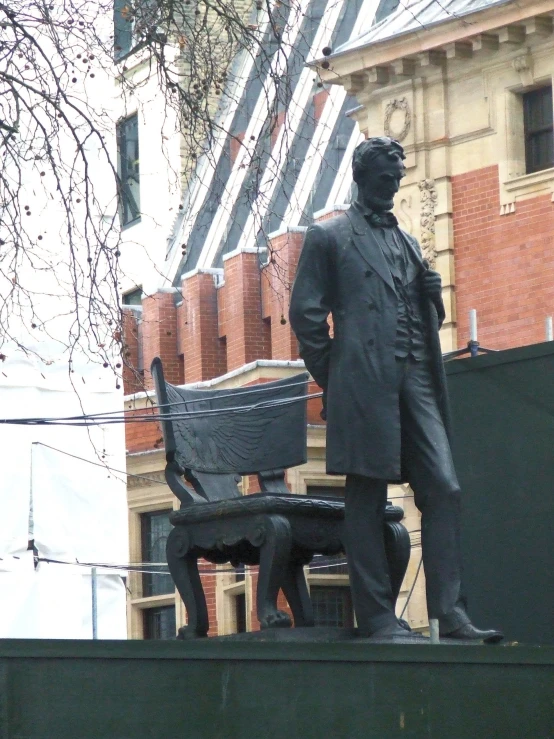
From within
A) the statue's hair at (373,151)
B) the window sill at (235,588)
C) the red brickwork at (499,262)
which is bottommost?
the window sill at (235,588)

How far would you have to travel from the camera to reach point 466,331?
26609 millimetres

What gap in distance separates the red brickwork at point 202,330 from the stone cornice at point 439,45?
536cm

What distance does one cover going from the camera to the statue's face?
32.8 ft

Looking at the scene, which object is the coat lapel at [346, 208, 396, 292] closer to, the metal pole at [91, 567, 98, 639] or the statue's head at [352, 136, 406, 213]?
Answer: the statue's head at [352, 136, 406, 213]

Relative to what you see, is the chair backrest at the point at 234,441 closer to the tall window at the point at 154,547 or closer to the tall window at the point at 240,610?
the tall window at the point at 240,610

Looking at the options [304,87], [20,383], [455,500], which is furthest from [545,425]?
[304,87]

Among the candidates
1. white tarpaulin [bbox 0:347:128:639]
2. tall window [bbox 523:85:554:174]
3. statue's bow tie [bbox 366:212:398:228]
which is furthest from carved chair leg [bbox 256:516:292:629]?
tall window [bbox 523:85:554:174]

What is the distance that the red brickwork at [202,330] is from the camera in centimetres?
3234

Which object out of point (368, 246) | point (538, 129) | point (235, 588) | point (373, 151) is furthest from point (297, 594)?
point (235, 588)

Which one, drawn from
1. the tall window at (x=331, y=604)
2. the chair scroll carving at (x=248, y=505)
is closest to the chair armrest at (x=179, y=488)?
the chair scroll carving at (x=248, y=505)

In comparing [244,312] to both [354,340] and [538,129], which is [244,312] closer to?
[538,129]

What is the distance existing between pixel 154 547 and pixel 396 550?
930 inches

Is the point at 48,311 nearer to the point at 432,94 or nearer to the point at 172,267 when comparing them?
the point at 432,94

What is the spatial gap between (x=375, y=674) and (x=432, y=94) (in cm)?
1886
